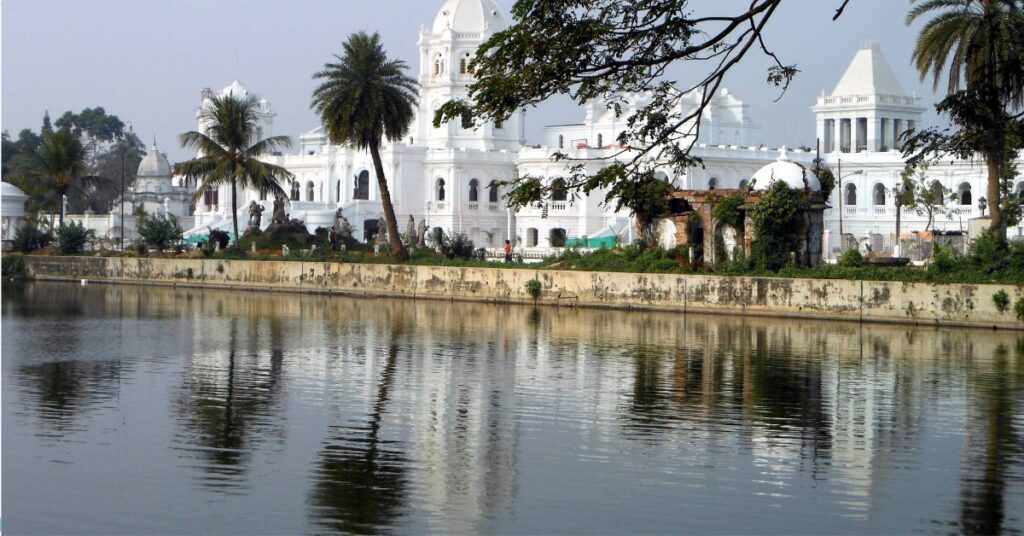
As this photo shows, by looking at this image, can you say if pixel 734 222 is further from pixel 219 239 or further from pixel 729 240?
pixel 219 239

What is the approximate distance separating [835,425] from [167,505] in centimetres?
868

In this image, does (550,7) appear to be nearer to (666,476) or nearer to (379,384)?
(666,476)

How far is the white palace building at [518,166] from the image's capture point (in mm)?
77188

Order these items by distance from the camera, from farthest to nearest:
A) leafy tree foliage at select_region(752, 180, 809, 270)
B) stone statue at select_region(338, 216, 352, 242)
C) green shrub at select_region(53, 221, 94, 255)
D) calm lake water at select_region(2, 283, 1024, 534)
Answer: green shrub at select_region(53, 221, 94, 255), stone statue at select_region(338, 216, 352, 242), leafy tree foliage at select_region(752, 180, 809, 270), calm lake water at select_region(2, 283, 1024, 534)

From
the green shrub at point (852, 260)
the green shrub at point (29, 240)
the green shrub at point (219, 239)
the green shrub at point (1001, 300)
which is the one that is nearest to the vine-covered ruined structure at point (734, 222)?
the green shrub at point (852, 260)

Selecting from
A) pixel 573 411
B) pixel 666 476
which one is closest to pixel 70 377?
pixel 573 411

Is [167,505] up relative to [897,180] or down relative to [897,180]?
down

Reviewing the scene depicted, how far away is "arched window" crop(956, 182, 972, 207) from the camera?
7669cm

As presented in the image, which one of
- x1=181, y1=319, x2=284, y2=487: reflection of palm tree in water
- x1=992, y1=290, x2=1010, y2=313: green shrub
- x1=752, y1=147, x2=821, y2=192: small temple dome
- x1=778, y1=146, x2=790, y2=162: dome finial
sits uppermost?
x1=778, y1=146, x2=790, y2=162: dome finial

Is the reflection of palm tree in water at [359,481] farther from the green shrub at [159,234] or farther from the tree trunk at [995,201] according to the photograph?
the green shrub at [159,234]

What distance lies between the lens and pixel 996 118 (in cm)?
1780

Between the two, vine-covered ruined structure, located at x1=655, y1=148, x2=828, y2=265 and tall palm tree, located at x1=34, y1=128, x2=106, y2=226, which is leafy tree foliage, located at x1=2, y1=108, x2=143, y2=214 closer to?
tall palm tree, located at x1=34, y1=128, x2=106, y2=226

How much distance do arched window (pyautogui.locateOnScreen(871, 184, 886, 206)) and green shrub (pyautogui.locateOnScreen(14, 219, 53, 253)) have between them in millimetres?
43927

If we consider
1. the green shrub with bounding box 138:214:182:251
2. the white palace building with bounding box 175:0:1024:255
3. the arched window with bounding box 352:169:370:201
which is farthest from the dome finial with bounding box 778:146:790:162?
the green shrub with bounding box 138:214:182:251
